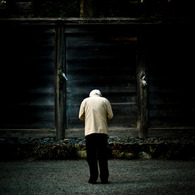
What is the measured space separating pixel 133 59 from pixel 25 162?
444 centimetres

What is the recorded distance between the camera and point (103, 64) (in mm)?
10375

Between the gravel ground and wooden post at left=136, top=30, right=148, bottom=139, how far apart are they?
1850 millimetres

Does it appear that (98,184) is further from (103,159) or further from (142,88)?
(142,88)

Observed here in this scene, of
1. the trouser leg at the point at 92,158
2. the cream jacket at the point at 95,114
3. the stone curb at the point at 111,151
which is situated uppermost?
the cream jacket at the point at 95,114

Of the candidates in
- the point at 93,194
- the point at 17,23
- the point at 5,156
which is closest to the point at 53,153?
the point at 5,156

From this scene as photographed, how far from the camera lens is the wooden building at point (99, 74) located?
33.9ft

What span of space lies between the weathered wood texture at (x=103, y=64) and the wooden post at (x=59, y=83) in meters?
0.28

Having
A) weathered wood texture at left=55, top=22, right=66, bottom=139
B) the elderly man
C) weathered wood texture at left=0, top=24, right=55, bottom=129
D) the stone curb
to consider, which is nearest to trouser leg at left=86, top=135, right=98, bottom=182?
the elderly man

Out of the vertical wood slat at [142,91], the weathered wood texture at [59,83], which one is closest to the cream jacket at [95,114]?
the weathered wood texture at [59,83]

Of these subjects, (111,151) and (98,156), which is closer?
Result: (98,156)

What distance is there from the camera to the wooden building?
1032 centimetres

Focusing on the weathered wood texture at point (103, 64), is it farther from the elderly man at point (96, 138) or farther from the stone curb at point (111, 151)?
the elderly man at point (96, 138)

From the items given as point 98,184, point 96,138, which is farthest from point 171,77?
point 98,184

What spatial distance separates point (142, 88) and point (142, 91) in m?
0.09
